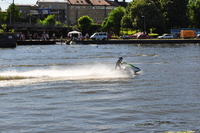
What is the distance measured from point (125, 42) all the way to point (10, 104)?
81428 millimetres

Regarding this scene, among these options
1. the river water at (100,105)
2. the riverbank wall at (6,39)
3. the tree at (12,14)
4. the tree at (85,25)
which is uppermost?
the tree at (12,14)

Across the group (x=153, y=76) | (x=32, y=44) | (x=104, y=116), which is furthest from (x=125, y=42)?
(x=104, y=116)

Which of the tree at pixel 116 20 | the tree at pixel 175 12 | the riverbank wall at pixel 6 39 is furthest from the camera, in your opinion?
the tree at pixel 116 20

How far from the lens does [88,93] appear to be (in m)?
22.0

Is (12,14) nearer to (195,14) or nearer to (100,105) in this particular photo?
(195,14)

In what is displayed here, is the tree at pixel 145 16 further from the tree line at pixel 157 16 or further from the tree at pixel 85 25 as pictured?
the tree at pixel 85 25

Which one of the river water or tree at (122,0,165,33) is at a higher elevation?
tree at (122,0,165,33)

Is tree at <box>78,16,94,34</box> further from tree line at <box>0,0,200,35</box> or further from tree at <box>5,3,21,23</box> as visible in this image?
tree at <box>5,3,21,23</box>

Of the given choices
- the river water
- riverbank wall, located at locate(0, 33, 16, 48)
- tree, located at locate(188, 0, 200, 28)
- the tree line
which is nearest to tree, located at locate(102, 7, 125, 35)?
the tree line

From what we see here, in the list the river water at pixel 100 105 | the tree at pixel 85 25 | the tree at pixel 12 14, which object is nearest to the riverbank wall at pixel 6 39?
the river water at pixel 100 105

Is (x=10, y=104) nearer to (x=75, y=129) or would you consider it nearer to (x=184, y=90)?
(x=75, y=129)

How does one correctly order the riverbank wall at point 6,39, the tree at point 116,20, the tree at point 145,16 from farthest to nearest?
1. the tree at point 116,20
2. the tree at point 145,16
3. the riverbank wall at point 6,39

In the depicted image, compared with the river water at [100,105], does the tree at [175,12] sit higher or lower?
higher

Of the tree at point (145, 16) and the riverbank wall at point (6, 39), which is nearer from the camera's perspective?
the riverbank wall at point (6, 39)
